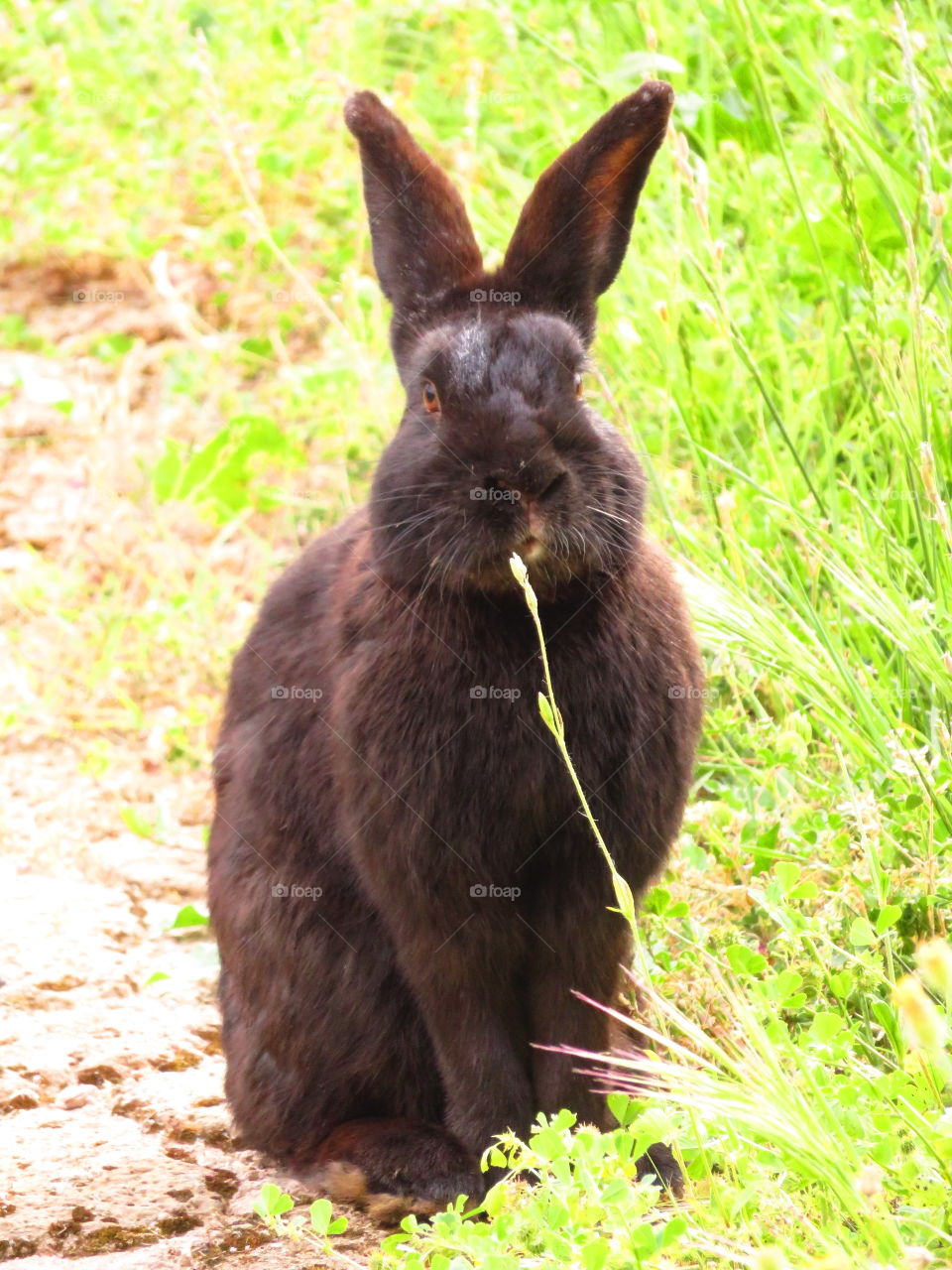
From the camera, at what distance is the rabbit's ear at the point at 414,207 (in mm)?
3336

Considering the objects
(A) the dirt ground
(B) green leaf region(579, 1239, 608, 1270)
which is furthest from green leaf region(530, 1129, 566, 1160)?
(A) the dirt ground

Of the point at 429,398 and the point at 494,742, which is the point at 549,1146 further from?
the point at 429,398

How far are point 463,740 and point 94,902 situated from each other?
6.28ft

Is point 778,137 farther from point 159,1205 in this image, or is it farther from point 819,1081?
point 159,1205

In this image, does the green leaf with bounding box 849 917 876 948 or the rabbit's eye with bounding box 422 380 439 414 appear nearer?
the green leaf with bounding box 849 917 876 948

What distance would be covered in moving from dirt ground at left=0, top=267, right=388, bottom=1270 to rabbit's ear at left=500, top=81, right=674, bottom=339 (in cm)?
181

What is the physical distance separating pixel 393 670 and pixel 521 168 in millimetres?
3641

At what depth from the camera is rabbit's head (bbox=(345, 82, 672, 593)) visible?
2838 mm

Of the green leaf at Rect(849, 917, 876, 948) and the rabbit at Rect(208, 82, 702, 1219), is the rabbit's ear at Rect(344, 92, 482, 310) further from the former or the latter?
the green leaf at Rect(849, 917, 876, 948)

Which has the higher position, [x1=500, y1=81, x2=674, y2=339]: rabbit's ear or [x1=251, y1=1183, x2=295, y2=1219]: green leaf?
[x1=500, y1=81, x2=674, y2=339]: rabbit's ear

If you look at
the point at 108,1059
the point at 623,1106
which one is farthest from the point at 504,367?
the point at 108,1059

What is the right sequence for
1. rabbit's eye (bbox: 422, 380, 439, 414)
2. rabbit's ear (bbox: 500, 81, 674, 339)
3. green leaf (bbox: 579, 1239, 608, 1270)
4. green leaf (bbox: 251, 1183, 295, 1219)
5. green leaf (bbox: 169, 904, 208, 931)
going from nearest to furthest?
green leaf (bbox: 579, 1239, 608, 1270), green leaf (bbox: 251, 1183, 295, 1219), rabbit's eye (bbox: 422, 380, 439, 414), rabbit's ear (bbox: 500, 81, 674, 339), green leaf (bbox: 169, 904, 208, 931)

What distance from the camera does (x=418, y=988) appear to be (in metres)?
3.20

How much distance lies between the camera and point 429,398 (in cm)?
312
